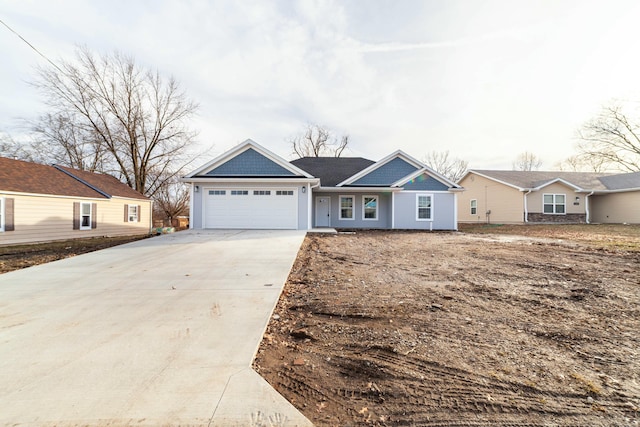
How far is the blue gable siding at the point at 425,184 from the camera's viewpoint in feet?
48.7

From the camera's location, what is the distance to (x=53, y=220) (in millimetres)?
12469

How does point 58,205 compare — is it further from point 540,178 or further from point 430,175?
point 540,178

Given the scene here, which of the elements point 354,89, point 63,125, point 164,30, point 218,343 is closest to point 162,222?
point 63,125

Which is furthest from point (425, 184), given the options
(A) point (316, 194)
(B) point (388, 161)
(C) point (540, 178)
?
(C) point (540, 178)

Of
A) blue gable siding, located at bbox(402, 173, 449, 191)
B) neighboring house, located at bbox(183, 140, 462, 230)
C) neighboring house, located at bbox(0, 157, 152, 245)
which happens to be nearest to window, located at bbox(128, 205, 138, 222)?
neighboring house, located at bbox(0, 157, 152, 245)

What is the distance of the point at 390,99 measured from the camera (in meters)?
13.3

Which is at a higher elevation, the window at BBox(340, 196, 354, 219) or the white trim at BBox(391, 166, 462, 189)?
the white trim at BBox(391, 166, 462, 189)

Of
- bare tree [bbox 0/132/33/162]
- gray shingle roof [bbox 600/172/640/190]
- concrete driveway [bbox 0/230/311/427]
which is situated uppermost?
bare tree [bbox 0/132/33/162]

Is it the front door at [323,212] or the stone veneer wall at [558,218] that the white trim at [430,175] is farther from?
the stone veneer wall at [558,218]

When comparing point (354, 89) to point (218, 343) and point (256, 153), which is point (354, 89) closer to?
point (256, 153)

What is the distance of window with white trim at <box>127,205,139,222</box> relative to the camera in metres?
17.2

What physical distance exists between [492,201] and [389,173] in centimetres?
1172

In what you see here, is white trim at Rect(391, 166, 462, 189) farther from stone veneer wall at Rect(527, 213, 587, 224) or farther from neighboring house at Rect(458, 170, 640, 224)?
stone veneer wall at Rect(527, 213, 587, 224)

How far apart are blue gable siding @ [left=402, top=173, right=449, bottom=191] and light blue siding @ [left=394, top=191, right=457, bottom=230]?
1.12 ft
